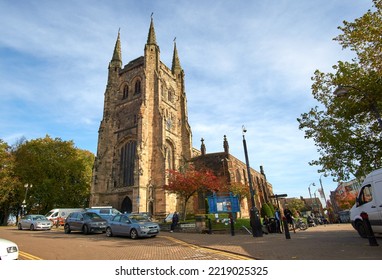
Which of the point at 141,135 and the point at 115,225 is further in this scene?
the point at 141,135

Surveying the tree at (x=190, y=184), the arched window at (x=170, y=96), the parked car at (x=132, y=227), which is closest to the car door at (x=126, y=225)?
the parked car at (x=132, y=227)

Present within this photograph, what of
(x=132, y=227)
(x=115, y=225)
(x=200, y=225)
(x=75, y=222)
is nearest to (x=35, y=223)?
(x=75, y=222)

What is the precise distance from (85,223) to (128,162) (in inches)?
743

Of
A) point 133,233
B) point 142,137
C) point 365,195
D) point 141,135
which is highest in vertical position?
point 141,135

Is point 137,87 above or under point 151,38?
under

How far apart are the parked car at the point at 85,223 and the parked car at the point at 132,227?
174cm

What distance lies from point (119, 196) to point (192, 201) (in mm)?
10342

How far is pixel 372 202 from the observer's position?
9.57m

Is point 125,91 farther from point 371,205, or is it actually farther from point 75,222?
point 371,205

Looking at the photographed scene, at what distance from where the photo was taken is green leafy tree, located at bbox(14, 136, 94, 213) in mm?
35875

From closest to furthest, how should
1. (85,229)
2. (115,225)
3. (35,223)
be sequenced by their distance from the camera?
(115,225) → (85,229) → (35,223)

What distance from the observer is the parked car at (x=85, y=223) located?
50.3ft

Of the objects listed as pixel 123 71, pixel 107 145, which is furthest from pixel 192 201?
pixel 123 71

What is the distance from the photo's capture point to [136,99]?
36.7 metres
